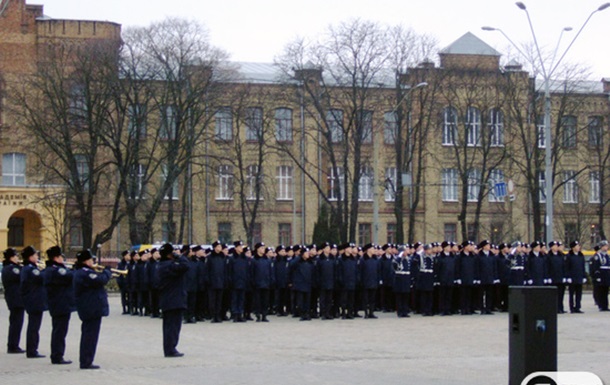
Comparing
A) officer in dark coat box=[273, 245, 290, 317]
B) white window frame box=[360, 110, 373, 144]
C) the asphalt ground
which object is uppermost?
white window frame box=[360, 110, 373, 144]

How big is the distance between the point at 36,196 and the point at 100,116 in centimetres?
906

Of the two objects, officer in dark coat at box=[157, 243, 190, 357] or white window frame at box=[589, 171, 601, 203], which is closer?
officer in dark coat at box=[157, 243, 190, 357]

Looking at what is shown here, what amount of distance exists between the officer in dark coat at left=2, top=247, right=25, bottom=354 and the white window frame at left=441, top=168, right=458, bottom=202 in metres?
51.9

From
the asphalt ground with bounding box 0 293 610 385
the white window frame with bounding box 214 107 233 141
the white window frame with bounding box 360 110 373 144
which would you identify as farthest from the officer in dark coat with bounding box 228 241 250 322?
the white window frame with bounding box 360 110 373 144

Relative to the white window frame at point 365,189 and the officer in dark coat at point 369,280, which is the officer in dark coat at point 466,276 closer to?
the officer in dark coat at point 369,280

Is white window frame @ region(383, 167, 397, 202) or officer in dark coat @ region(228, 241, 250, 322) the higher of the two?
white window frame @ region(383, 167, 397, 202)

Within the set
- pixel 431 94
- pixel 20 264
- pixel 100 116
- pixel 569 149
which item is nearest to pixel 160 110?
pixel 100 116

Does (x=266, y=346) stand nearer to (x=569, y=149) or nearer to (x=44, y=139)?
(x=44, y=139)

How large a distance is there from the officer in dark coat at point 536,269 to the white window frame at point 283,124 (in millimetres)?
36751

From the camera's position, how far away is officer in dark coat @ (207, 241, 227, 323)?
30.0 m

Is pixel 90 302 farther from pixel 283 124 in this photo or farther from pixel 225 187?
pixel 225 187

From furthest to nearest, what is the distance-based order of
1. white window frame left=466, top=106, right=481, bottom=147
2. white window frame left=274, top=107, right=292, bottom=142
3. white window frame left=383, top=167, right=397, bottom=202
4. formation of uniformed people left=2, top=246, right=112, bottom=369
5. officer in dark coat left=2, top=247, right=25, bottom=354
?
1. white window frame left=274, top=107, right=292, bottom=142
2. white window frame left=383, top=167, right=397, bottom=202
3. white window frame left=466, top=106, right=481, bottom=147
4. officer in dark coat left=2, top=247, right=25, bottom=354
5. formation of uniformed people left=2, top=246, right=112, bottom=369

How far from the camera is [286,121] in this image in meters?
70.4

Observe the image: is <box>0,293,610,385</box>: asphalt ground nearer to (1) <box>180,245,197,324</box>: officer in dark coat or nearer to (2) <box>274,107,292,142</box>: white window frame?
(1) <box>180,245,197,324</box>: officer in dark coat
